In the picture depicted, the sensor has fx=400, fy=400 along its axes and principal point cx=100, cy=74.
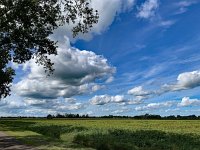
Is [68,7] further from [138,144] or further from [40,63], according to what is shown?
[138,144]

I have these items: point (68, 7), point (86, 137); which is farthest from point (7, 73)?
point (68, 7)

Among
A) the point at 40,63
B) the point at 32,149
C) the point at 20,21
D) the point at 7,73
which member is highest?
the point at 7,73

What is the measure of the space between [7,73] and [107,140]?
56.3m

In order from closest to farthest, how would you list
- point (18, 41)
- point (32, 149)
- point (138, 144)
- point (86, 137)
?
point (32, 149) < point (138, 144) < point (18, 41) < point (86, 137)

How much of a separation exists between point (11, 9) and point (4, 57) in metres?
5.26

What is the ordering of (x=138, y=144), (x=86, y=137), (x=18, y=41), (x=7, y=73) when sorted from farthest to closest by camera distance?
(x=7, y=73)
(x=86, y=137)
(x=18, y=41)
(x=138, y=144)

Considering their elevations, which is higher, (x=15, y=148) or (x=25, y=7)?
(x=25, y=7)

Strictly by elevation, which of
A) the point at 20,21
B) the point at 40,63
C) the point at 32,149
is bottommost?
the point at 32,149

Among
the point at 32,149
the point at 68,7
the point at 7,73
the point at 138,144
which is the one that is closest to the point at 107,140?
the point at 138,144

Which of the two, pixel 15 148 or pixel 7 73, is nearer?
pixel 15 148

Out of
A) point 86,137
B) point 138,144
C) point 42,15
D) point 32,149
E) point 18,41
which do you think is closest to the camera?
point 32,149

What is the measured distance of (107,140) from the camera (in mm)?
31266

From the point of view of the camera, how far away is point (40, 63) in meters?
34.0

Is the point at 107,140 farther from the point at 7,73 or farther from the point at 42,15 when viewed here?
the point at 7,73
